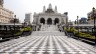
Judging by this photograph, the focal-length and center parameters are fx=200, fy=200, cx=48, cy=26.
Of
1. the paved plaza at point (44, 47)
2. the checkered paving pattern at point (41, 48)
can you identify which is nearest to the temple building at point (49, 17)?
the paved plaza at point (44, 47)

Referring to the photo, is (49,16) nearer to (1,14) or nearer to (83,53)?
(1,14)

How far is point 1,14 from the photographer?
358ft

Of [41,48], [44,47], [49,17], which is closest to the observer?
[41,48]

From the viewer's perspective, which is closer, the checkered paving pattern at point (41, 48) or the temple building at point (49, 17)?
the checkered paving pattern at point (41, 48)

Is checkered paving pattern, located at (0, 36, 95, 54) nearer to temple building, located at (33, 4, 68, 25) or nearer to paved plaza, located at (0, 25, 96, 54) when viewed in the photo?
Answer: paved plaza, located at (0, 25, 96, 54)

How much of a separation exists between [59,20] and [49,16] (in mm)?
6702

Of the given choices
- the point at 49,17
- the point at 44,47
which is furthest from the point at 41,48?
the point at 49,17

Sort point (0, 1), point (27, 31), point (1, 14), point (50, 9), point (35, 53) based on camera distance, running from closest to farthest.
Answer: point (35, 53) → point (27, 31) → point (1, 14) → point (0, 1) → point (50, 9)

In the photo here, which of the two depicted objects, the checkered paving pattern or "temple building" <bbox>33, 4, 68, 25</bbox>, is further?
"temple building" <bbox>33, 4, 68, 25</bbox>

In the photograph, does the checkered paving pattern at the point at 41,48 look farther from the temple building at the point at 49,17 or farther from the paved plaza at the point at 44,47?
the temple building at the point at 49,17

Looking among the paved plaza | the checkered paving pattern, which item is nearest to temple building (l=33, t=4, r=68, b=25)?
the paved plaza

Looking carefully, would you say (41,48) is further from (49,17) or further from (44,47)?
(49,17)

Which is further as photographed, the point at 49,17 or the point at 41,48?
the point at 49,17

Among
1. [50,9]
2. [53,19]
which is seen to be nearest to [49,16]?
A: [53,19]
